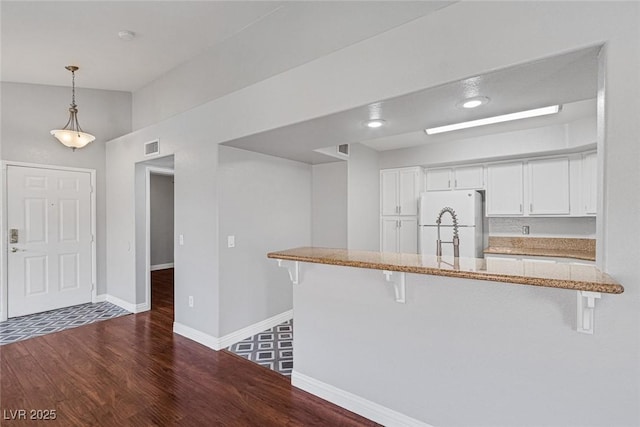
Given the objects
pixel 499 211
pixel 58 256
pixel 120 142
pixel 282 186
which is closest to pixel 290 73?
pixel 282 186

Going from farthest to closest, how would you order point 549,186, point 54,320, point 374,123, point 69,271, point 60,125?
point 69,271, point 60,125, point 549,186, point 54,320, point 374,123

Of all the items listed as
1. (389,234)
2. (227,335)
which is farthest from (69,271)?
(389,234)

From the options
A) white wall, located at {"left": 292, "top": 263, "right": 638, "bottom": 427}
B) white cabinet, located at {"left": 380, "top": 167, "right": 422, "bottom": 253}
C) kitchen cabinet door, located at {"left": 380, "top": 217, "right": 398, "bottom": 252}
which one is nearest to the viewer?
white wall, located at {"left": 292, "top": 263, "right": 638, "bottom": 427}

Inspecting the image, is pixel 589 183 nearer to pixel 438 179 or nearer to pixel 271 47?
pixel 438 179

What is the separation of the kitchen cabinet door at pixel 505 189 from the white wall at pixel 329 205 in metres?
2.30

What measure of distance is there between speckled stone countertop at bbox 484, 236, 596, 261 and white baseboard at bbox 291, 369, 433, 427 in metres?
3.30

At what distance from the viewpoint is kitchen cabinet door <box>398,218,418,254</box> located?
522 cm

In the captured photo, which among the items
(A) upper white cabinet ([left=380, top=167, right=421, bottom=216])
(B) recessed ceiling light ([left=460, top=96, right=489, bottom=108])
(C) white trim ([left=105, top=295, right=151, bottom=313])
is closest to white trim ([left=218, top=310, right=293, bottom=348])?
(C) white trim ([left=105, top=295, right=151, bottom=313])

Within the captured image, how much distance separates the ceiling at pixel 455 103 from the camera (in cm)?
165

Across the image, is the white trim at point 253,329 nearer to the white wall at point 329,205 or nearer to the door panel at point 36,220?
the white wall at point 329,205

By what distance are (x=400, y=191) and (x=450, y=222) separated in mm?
992

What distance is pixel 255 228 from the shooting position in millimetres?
3656

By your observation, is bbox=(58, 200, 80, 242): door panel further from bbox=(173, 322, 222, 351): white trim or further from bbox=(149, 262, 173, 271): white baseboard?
bbox=(149, 262, 173, 271): white baseboard

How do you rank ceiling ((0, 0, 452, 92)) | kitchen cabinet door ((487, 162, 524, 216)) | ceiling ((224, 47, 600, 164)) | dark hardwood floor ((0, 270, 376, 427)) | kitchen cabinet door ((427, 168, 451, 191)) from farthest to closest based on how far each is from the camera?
kitchen cabinet door ((427, 168, 451, 191)), kitchen cabinet door ((487, 162, 524, 216)), ceiling ((0, 0, 452, 92)), dark hardwood floor ((0, 270, 376, 427)), ceiling ((224, 47, 600, 164))
